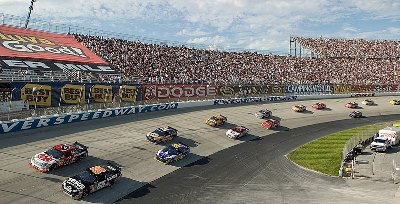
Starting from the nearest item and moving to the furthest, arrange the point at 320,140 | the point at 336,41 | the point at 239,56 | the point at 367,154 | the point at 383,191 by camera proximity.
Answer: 1. the point at 383,191
2. the point at 367,154
3. the point at 320,140
4. the point at 239,56
5. the point at 336,41

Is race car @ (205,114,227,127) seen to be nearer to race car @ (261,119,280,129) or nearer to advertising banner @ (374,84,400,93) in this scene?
race car @ (261,119,280,129)

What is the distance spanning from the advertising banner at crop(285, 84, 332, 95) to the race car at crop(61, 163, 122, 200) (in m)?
48.8

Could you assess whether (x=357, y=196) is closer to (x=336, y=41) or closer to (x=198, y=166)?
(x=198, y=166)

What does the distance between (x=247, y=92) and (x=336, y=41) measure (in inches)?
1822

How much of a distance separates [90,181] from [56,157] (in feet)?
14.2

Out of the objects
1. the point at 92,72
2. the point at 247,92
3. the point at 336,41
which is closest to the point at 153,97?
the point at 92,72

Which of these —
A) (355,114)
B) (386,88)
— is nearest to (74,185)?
(355,114)

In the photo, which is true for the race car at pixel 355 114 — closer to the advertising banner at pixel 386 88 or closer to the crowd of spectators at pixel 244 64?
the crowd of spectators at pixel 244 64

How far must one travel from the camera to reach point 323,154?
114ft

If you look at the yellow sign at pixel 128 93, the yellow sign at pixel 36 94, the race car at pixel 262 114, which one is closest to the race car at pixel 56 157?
the yellow sign at pixel 36 94

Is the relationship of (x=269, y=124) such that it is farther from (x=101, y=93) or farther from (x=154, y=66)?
(x=154, y=66)

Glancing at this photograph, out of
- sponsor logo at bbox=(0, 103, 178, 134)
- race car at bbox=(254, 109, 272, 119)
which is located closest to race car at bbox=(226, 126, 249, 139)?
race car at bbox=(254, 109, 272, 119)

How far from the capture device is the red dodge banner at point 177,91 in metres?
50.9

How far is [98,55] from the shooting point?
58938 millimetres
